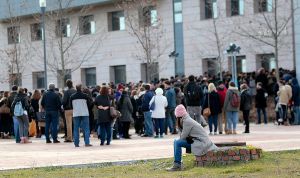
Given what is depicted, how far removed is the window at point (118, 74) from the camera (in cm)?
5303

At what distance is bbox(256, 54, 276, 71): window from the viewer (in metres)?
44.4

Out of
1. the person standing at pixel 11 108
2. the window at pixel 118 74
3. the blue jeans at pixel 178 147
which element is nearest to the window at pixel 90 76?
the window at pixel 118 74

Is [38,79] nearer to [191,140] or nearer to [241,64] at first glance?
[241,64]

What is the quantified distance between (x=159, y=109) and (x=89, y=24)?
2831 centimetres

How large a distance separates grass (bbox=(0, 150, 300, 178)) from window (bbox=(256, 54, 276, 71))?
26933 mm

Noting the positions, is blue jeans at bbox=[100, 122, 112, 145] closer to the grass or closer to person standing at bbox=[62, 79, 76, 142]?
person standing at bbox=[62, 79, 76, 142]

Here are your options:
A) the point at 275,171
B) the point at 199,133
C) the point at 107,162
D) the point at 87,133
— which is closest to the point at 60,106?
the point at 87,133

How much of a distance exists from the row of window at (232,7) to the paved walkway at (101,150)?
16980 mm

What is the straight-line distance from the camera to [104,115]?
24.4 metres

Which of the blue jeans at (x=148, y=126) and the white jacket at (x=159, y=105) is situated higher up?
the white jacket at (x=159, y=105)

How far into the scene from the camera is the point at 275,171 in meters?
14.7

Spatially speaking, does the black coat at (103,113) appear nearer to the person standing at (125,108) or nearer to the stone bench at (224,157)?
the person standing at (125,108)

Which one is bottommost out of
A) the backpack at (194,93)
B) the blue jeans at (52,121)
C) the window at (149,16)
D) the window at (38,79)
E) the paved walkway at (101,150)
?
the paved walkway at (101,150)

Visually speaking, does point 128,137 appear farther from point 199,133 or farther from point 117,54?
point 117,54
